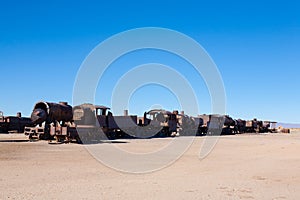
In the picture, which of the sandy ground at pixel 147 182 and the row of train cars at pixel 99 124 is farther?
the row of train cars at pixel 99 124

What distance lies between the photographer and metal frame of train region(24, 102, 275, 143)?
28.1 meters

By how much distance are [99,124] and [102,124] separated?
611 mm

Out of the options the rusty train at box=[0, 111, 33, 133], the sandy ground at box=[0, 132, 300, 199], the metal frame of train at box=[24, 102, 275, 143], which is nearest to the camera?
the sandy ground at box=[0, 132, 300, 199]

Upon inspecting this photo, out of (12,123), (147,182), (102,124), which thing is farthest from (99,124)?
(147,182)

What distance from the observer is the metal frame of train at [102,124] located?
92.1 feet

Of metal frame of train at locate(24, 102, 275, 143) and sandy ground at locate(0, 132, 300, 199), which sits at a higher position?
metal frame of train at locate(24, 102, 275, 143)

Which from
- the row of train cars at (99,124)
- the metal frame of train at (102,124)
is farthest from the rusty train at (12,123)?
the metal frame of train at (102,124)

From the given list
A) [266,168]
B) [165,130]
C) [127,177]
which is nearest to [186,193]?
[127,177]

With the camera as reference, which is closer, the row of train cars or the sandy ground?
the sandy ground

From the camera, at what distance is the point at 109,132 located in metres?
34.0

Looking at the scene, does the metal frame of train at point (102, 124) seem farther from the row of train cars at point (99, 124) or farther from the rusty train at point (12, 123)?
the rusty train at point (12, 123)

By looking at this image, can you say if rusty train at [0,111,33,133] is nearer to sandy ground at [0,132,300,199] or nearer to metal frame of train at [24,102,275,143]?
metal frame of train at [24,102,275,143]

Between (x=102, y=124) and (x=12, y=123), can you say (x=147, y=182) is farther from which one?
(x=12, y=123)

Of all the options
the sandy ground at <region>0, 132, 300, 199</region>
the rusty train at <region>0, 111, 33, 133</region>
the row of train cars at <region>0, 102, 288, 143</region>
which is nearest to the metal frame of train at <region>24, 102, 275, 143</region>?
the row of train cars at <region>0, 102, 288, 143</region>
